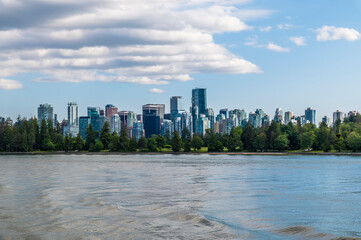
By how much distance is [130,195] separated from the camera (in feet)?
156

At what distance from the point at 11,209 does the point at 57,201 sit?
216 inches

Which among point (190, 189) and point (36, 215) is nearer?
point (36, 215)

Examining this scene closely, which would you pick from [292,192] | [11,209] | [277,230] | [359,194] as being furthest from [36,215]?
[359,194]

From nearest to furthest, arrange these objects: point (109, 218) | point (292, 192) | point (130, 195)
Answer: point (109, 218)
point (130, 195)
point (292, 192)

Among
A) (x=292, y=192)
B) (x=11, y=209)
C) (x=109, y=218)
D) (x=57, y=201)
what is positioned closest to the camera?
(x=109, y=218)

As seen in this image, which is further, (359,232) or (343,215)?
(343,215)

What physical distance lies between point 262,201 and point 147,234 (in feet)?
60.0

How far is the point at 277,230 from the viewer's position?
29.8 metres

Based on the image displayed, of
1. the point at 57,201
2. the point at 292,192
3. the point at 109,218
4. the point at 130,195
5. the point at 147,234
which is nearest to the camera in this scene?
the point at 147,234

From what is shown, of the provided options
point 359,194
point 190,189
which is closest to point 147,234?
point 190,189

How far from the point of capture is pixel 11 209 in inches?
1469

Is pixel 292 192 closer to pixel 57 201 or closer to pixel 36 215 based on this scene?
pixel 57 201

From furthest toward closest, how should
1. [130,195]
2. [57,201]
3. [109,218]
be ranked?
[130,195] < [57,201] < [109,218]

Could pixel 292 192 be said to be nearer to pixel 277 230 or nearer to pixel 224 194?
pixel 224 194
